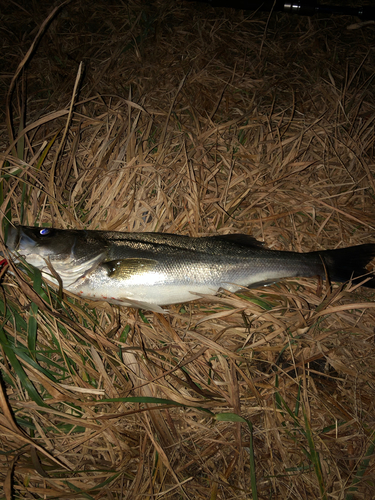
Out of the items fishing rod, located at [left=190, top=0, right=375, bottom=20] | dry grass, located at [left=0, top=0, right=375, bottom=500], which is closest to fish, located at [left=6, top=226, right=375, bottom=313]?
dry grass, located at [left=0, top=0, right=375, bottom=500]

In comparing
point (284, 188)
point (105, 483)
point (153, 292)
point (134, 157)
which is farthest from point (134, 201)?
point (105, 483)

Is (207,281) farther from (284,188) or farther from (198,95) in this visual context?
(198,95)

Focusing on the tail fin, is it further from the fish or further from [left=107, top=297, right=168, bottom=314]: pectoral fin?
[left=107, top=297, right=168, bottom=314]: pectoral fin

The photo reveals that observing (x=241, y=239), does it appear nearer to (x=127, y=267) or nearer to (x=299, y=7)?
(x=127, y=267)

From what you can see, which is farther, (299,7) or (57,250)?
(299,7)

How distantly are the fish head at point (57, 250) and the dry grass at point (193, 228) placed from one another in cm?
22

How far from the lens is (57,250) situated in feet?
Result: 8.93

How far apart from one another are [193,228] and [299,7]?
371 cm

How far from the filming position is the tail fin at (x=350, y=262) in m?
A: 2.95

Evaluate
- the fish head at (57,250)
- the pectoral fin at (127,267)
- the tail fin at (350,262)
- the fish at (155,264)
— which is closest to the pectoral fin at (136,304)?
the fish at (155,264)

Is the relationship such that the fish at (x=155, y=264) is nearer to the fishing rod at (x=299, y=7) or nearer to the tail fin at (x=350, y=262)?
the tail fin at (x=350, y=262)

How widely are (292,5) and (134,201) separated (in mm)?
3746

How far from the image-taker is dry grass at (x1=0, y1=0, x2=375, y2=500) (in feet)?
8.47

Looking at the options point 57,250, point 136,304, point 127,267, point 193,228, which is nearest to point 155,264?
point 127,267
